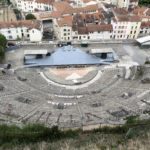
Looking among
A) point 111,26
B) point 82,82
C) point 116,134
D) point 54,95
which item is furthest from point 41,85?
point 111,26

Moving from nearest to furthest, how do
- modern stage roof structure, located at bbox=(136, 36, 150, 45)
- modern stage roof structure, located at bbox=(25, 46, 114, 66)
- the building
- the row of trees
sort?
the row of trees < modern stage roof structure, located at bbox=(25, 46, 114, 66) < modern stage roof structure, located at bbox=(136, 36, 150, 45) < the building

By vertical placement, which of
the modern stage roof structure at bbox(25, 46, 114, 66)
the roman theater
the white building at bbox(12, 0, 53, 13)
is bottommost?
the roman theater

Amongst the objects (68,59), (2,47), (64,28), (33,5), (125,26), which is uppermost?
(33,5)

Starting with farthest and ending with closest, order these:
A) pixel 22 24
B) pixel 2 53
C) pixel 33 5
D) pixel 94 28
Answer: pixel 33 5 < pixel 94 28 < pixel 22 24 < pixel 2 53

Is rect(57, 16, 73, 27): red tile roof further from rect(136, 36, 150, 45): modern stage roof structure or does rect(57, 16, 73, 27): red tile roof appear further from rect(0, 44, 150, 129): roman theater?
rect(136, 36, 150, 45): modern stage roof structure

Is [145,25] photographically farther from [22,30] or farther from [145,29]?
[22,30]

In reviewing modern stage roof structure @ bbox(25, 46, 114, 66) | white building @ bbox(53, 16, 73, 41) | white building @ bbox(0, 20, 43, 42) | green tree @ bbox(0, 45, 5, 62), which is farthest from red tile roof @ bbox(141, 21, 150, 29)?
green tree @ bbox(0, 45, 5, 62)

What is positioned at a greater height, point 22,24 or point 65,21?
point 65,21

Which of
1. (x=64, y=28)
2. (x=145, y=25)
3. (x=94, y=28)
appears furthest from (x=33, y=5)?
(x=145, y=25)
